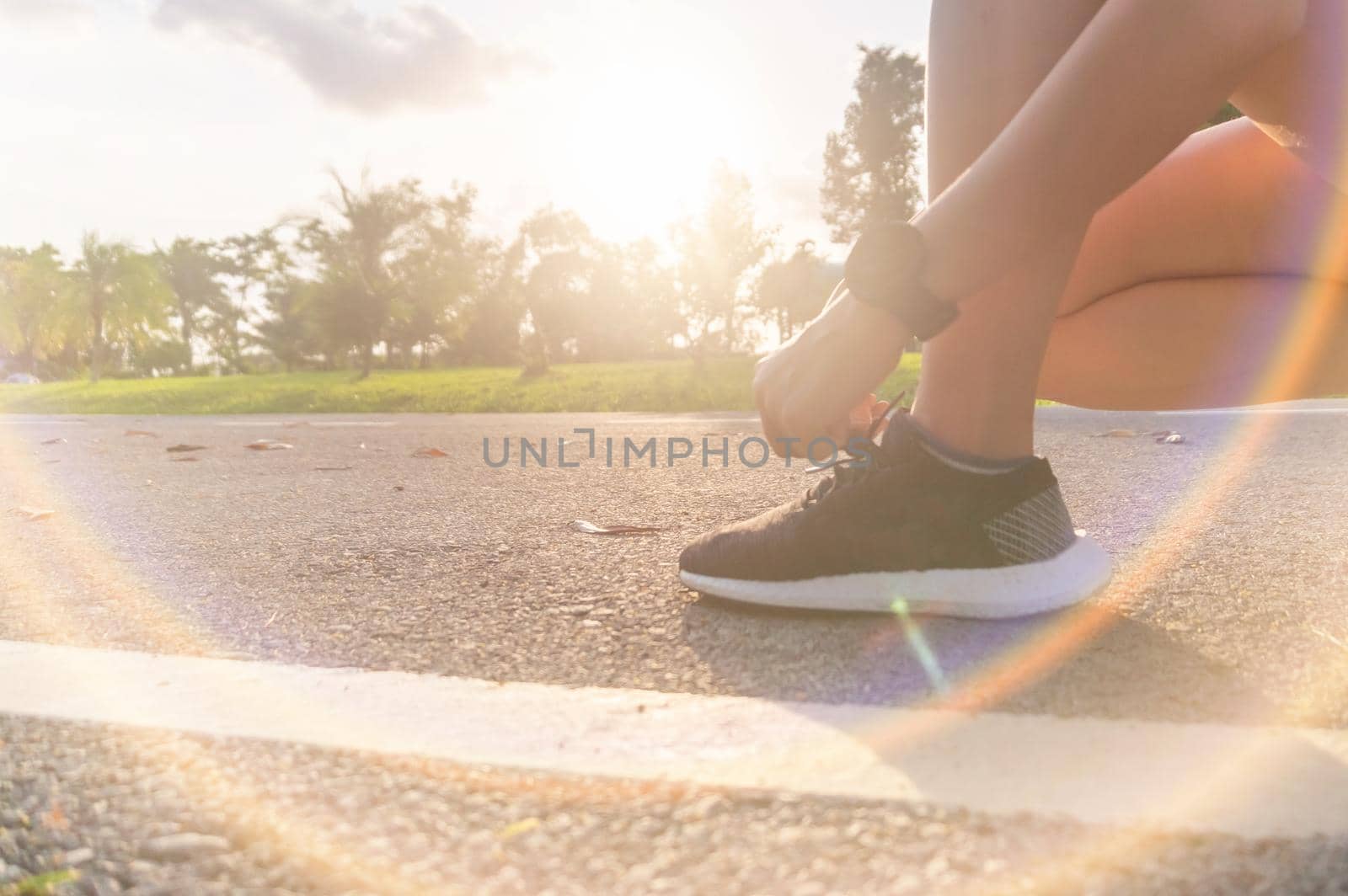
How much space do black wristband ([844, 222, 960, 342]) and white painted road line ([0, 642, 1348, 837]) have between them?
1.49 feet

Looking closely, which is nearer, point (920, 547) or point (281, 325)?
point (920, 547)

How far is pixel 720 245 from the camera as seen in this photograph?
87.2 ft

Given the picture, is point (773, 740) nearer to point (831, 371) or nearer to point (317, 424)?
point (831, 371)

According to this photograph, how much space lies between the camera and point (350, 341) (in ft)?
88.9

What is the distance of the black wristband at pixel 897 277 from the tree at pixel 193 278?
64328 millimetres

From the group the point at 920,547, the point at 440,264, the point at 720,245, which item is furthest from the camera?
the point at 440,264

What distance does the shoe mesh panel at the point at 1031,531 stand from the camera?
1.29 m

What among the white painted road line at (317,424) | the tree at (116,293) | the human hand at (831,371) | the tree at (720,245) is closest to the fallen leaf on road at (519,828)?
the human hand at (831,371)

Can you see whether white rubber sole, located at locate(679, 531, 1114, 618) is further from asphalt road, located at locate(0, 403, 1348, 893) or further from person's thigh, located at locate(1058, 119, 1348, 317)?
person's thigh, located at locate(1058, 119, 1348, 317)

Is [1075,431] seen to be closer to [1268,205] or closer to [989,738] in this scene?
[1268,205]

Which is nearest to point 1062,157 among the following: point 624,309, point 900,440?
point 900,440

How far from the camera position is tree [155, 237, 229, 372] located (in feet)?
188

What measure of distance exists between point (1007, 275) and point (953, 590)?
44cm

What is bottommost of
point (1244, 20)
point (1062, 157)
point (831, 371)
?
point (831, 371)
